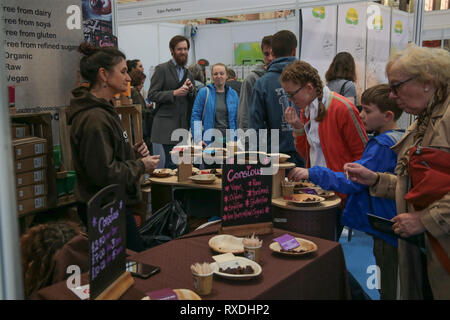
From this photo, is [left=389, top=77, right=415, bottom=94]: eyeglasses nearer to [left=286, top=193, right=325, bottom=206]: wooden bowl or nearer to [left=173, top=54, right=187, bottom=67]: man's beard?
[left=286, top=193, right=325, bottom=206]: wooden bowl

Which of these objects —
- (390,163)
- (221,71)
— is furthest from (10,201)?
(221,71)

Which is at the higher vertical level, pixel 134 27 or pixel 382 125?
pixel 134 27

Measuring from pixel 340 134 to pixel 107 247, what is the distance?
5.55ft

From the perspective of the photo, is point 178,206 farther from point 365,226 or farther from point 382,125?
point 382,125

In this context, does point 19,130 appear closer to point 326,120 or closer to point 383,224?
point 326,120

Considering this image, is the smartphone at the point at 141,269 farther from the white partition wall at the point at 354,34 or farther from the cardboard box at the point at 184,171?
the white partition wall at the point at 354,34

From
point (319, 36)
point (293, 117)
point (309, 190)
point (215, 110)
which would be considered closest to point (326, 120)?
point (293, 117)

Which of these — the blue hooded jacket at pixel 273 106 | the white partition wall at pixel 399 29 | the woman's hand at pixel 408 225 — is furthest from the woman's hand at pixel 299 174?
the white partition wall at pixel 399 29

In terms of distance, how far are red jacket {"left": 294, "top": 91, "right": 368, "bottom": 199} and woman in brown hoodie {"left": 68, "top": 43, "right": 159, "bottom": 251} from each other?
103 centimetres

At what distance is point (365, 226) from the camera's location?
218cm

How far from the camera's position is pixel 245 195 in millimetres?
1961

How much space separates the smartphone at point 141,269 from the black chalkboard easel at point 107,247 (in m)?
0.09
